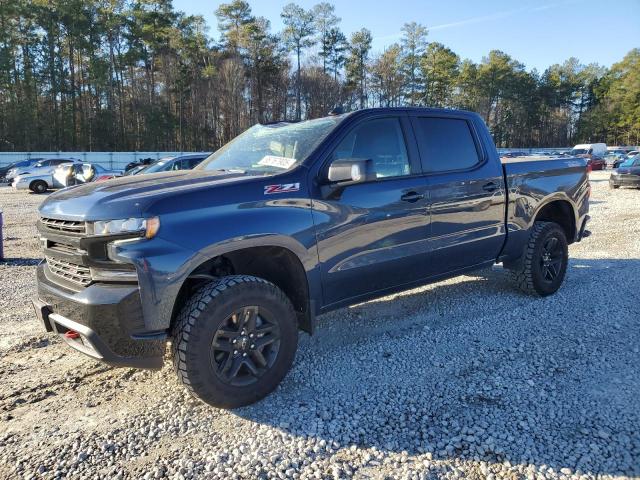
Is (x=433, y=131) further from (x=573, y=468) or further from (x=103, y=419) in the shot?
(x=103, y=419)

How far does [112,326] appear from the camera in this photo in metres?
2.64

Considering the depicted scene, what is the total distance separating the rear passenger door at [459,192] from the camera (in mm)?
4082

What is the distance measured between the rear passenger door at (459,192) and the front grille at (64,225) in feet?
8.82

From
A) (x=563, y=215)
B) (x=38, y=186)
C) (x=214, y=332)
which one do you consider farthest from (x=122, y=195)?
(x=38, y=186)

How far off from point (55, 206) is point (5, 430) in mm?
1435

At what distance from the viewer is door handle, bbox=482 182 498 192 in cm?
448

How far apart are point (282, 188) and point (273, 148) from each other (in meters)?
0.73

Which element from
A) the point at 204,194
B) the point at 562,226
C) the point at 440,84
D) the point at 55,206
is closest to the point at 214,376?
the point at 204,194

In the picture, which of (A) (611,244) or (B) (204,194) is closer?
(B) (204,194)

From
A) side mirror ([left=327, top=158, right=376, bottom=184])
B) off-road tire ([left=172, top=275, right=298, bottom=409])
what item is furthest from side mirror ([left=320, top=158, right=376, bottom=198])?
off-road tire ([left=172, top=275, right=298, bottom=409])

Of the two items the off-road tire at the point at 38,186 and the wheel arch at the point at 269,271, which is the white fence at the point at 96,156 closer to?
the off-road tire at the point at 38,186

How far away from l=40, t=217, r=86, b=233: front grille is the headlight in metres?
Result: 0.20

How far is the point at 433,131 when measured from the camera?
4.27 metres

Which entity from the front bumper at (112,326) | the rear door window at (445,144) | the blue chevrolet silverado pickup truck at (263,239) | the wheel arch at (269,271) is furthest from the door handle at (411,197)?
the front bumper at (112,326)
